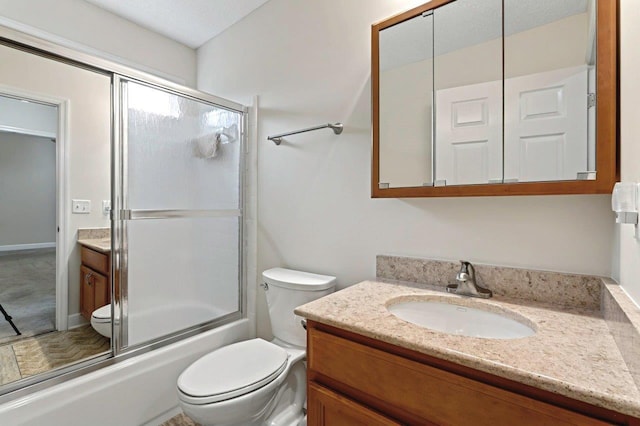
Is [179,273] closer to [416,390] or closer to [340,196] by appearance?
[340,196]

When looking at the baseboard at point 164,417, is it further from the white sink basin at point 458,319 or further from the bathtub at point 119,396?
the white sink basin at point 458,319

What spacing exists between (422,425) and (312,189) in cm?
125

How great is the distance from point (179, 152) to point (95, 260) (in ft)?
2.95

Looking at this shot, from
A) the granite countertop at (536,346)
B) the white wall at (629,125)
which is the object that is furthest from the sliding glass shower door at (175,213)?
the white wall at (629,125)

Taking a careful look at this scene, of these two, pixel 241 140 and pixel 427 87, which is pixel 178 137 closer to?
pixel 241 140

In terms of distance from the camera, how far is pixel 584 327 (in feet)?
2.68

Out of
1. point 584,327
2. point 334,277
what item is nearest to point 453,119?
point 584,327

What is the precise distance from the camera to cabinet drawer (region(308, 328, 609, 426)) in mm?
616

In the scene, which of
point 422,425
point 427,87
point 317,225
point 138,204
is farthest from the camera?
point 317,225

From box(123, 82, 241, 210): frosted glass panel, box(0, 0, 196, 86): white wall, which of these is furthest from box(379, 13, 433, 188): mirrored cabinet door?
box(0, 0, 196, 86): white wall

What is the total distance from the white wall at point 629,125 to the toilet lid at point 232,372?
1.24 m

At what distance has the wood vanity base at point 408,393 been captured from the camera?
0.60m

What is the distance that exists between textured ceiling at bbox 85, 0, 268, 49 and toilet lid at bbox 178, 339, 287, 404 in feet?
7.10

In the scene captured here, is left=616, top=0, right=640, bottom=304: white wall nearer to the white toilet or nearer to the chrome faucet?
the chrome faucet
